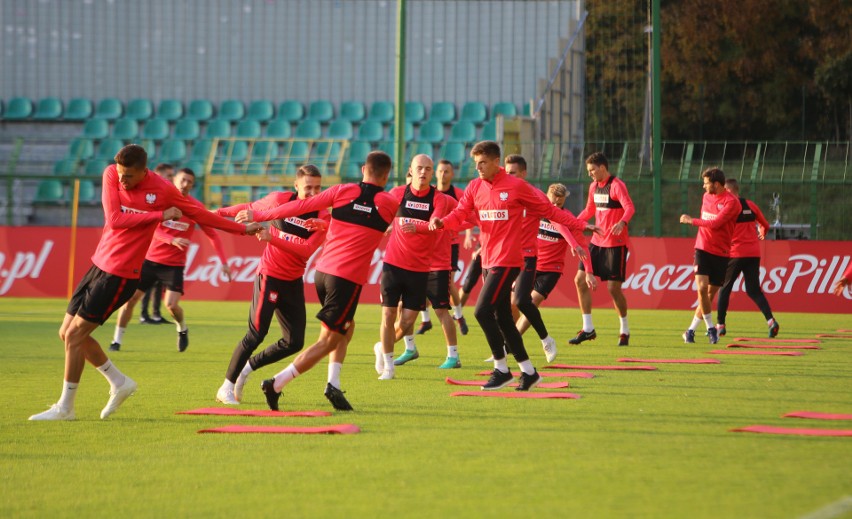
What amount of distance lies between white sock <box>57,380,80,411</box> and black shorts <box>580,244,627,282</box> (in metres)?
7.84

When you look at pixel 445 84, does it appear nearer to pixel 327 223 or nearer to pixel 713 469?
pixel 327 223

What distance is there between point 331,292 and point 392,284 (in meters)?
2.38

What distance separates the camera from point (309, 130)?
3325cm

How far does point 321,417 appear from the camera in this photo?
853cm

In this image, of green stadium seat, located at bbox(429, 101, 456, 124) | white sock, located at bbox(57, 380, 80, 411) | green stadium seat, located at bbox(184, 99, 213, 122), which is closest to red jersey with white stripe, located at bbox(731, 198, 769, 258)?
white sock, located at bbox(57, 380, 80, 411)

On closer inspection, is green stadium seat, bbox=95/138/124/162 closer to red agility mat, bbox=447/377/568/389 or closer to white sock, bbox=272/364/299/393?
red agility mat, bbox=447/377/568/389

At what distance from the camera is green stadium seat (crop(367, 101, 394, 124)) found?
1323 inches

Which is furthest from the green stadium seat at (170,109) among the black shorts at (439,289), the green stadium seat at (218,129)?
the black shorts at (439,289)

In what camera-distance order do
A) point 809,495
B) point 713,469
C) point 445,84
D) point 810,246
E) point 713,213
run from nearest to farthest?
point 809,495, point 713,469, point 713,213, point 810,246, point 445,84

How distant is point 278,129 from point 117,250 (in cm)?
2529

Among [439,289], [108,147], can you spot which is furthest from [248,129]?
[439,289]

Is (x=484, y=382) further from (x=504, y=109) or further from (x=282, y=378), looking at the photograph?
(x=504, y=109)

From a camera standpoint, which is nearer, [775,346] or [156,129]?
[775,346]

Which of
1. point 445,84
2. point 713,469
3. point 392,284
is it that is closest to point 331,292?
point 392,284
